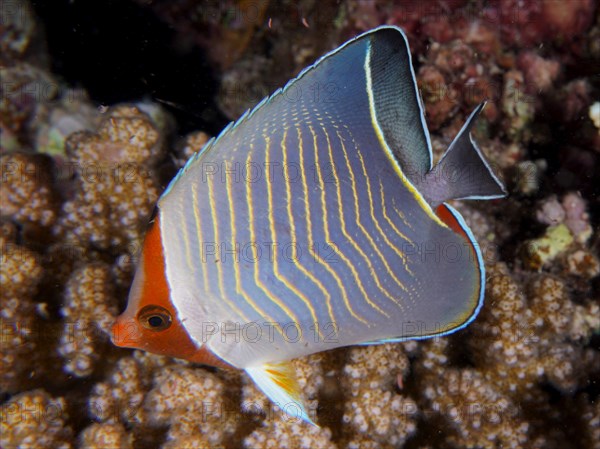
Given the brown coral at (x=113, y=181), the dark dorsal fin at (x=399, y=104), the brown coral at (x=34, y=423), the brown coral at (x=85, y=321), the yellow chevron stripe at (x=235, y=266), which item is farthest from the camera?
the brown coral at (x=113, y=181)

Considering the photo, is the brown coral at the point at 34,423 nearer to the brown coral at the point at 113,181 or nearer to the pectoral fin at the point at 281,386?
the brown coral at the point at 113,181

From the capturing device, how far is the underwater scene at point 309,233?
1.54 metres

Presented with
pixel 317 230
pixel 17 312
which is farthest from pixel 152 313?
pixel 17 312

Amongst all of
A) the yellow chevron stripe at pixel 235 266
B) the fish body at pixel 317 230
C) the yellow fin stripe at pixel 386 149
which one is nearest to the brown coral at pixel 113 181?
the fish body at pixel 317 230

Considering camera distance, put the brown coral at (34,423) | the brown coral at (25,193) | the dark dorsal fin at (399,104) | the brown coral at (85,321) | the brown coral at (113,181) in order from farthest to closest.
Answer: the brown coral at (25,193) < the brown coral at (113,181) < the brown coral at (85,321) < the brown coral at (34,423) < the dark dorsal fin at (399,104)

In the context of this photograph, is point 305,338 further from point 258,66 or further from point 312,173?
point 258,66

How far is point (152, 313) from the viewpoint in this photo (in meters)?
1.55

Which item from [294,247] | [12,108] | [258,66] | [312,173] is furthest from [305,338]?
[12,108]

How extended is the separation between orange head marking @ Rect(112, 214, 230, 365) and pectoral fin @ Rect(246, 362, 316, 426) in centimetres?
20

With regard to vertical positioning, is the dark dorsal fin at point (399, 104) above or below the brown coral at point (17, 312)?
above

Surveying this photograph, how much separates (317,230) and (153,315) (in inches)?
23.0

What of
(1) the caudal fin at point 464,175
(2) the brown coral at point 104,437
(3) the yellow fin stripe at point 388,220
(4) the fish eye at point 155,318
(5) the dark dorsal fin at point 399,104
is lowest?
(2) the brown coral at point 104,437

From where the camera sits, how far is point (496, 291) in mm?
2125

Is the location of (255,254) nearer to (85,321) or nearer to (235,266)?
(235,266)
